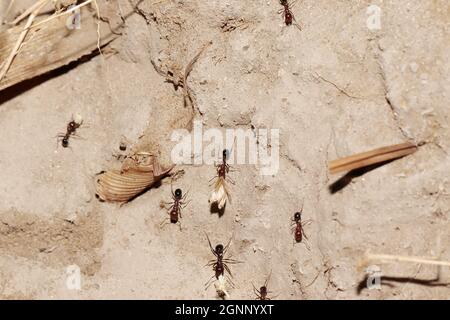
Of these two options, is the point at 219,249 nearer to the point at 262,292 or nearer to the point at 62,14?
the point at 262,292

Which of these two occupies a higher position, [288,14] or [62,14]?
[62,14]

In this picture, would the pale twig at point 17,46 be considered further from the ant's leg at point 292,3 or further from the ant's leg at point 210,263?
the ant's leg at point 210,263

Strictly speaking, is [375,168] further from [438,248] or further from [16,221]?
[16,221]

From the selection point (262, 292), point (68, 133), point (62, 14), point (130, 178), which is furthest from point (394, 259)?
point (62, 14)

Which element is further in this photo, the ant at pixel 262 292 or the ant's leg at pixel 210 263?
the ant's leg at pixel 210 263

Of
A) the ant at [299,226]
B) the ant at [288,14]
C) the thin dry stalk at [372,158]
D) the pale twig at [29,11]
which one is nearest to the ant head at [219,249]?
the ant at [299,226]

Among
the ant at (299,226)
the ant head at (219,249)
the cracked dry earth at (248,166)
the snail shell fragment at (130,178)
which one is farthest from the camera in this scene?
the snail shell fragment at (130,178)
